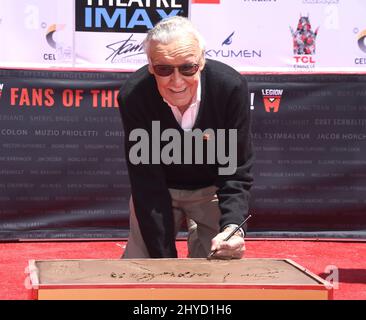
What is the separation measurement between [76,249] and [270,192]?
165 cm

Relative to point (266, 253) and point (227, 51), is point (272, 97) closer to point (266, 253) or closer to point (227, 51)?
point (227, 51)

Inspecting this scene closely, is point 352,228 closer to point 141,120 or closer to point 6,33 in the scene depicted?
point 6,33

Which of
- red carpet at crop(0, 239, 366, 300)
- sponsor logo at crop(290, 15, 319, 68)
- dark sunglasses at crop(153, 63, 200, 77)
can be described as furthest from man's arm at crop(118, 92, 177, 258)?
sponsor logo at crop(290, 15, 319, 68)

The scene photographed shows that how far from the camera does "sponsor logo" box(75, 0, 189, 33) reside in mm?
7301

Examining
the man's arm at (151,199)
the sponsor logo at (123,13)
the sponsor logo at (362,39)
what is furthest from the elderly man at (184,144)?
the sponsor logo at (362,39)

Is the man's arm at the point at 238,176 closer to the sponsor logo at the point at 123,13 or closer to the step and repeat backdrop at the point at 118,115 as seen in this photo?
the step and repeat backdrop at the point at 118,115

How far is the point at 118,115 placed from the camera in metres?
7.29

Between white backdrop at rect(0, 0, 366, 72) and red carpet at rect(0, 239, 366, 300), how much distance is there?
146 centimetres

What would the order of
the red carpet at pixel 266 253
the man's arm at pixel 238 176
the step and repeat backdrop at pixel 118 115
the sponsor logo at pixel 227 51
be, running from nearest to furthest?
the man's arm at pixel 238 176 → the red carpet at pixel 266 253 → the step and repeat backdrop at pixel 118 115 → the sponsor logo at pixel 227 51

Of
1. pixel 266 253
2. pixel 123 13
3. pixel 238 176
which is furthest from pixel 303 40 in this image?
pixel 238 176

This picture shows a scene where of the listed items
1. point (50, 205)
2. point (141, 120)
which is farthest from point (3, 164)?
point (141, 120)

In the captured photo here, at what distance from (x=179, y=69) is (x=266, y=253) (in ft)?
12.6

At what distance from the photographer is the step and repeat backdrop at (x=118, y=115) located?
7227mm

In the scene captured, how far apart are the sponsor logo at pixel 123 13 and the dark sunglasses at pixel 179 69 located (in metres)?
3.97
